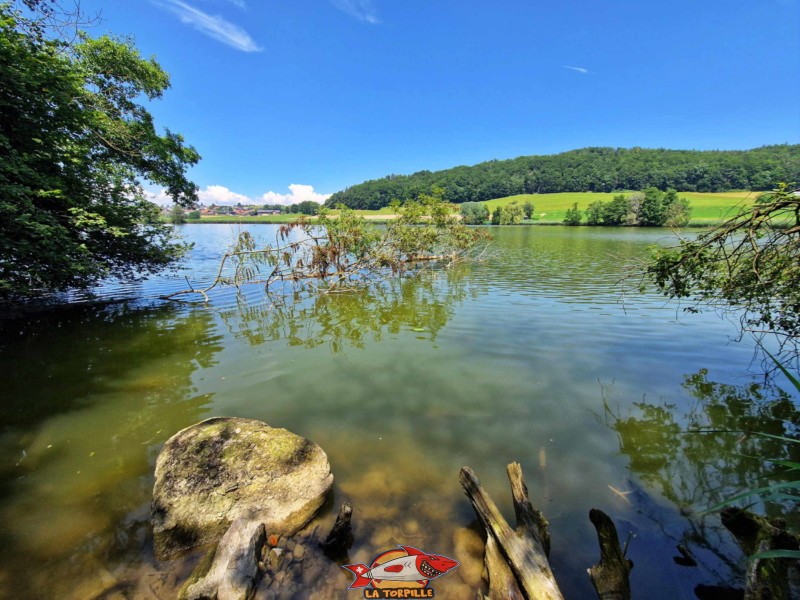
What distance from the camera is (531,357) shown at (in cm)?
812

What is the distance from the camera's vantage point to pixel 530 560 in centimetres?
282

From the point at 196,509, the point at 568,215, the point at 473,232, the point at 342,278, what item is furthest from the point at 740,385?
the point at 568,215

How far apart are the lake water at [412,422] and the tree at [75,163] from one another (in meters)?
2.51

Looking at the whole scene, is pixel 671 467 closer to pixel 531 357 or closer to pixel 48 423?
pixel 531 357

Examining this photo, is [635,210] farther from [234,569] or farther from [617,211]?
[234,569]

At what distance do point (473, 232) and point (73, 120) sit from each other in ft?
78.7

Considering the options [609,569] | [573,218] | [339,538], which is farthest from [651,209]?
[339,538]

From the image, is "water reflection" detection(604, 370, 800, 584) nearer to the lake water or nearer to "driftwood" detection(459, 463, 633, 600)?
the lake water

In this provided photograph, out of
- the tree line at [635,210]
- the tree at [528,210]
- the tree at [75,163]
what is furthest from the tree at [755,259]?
the tree at [528,210]

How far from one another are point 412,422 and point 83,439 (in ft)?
17.1

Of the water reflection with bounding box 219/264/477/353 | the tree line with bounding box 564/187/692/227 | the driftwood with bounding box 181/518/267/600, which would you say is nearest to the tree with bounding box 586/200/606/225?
the tree line with bounding box 564/187/692/227

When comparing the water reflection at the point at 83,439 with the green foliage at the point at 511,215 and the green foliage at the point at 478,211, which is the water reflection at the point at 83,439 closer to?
the green foliage at the point at 478,211

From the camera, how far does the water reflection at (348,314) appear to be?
10156 millimetres

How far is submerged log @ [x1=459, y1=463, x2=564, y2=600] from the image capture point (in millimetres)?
2627
